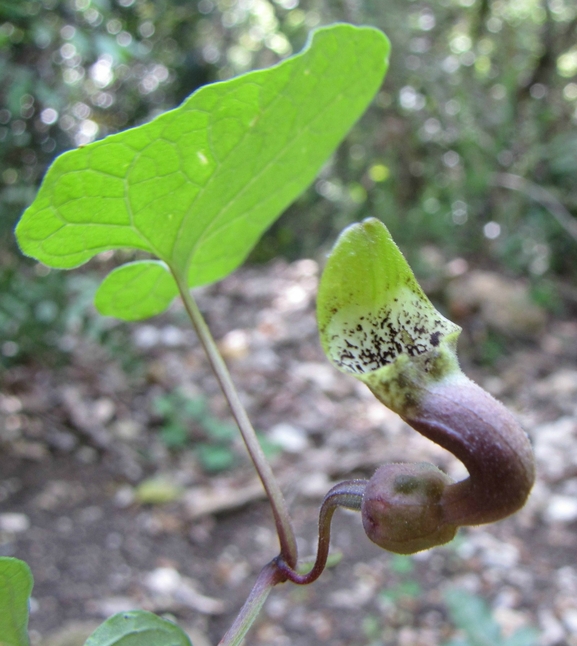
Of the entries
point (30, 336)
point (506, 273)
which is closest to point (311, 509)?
point (30, 336)

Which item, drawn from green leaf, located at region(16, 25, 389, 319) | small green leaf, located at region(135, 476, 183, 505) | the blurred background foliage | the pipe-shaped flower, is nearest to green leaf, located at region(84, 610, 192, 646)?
the pipe-shaped flower

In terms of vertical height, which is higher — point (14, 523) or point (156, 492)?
point (14, 523)

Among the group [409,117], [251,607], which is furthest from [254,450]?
[409,117]

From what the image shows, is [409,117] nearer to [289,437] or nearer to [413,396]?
[289,437]

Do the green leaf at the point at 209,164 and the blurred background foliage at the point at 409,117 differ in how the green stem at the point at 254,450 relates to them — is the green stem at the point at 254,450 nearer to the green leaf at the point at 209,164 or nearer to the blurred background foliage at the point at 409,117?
the green leaf at the point at 209,164

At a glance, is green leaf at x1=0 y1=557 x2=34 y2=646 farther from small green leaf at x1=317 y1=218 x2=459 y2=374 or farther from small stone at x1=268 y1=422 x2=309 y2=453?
small stone at x1=268 y1=422 x2=309 y2=453
